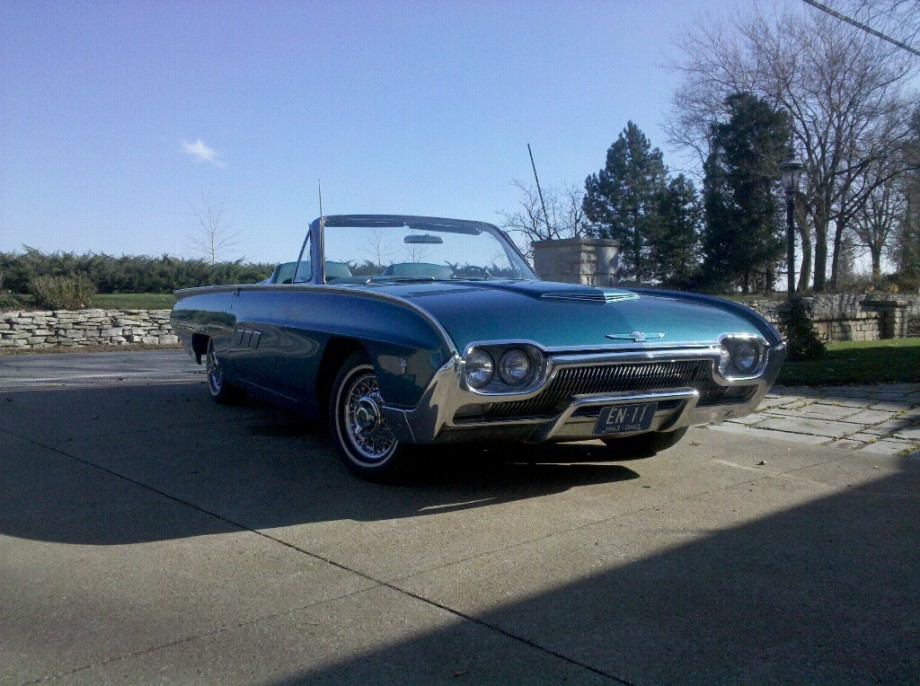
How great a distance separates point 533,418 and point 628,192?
155 ft

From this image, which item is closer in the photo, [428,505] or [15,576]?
[15,576]

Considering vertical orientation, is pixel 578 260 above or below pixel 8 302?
above

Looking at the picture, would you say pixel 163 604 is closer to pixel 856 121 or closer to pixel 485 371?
pixel 485 371

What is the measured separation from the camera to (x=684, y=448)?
5754 millimetres

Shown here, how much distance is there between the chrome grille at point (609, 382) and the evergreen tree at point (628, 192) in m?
43.1

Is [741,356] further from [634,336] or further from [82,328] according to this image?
[82,328]

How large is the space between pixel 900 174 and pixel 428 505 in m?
29.4

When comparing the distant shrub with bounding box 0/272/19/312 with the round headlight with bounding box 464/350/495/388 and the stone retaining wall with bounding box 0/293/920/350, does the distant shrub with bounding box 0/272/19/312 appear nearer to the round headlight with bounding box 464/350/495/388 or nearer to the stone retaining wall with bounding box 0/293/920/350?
the stone retaining wall with bounding box 0/293/920/350

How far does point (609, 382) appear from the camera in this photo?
13.4 ft

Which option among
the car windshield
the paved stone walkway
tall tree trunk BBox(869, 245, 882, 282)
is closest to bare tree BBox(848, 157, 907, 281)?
tall tree trunk BBox(869, 245, 882, 282)

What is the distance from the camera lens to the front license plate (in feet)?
13.5

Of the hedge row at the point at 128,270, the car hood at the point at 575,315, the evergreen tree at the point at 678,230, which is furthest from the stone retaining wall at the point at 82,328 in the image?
the evergreen tree at the point at 678,230

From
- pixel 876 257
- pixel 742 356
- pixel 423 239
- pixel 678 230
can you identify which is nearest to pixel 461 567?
pixel 742 356

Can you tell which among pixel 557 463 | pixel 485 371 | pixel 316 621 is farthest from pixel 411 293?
pixel 316 621
